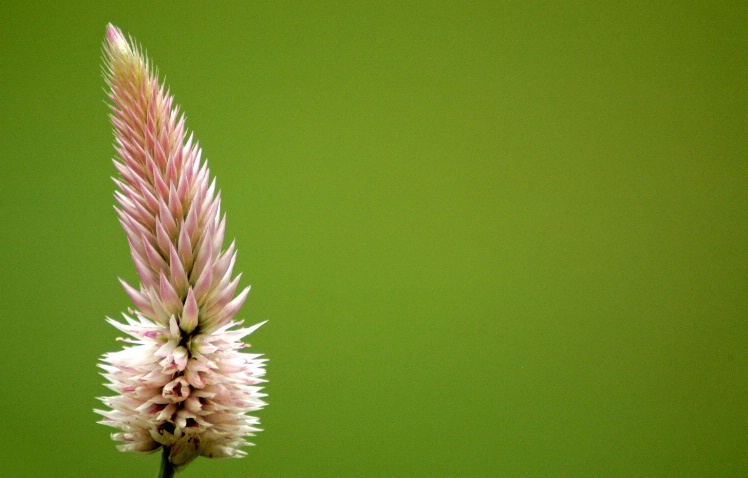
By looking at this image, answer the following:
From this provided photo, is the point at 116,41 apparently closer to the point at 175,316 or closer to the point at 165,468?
the point at 175,316

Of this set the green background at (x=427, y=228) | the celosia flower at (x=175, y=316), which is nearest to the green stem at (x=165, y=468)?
the celosia flower at (x=175, y=316)

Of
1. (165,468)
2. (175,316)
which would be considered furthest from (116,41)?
(165,468)

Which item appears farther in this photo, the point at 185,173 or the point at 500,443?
the point at 500,443

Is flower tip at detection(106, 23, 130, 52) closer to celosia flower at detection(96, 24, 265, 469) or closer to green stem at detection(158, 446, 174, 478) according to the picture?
celosia flower at detection(96, 24, 265, 469)

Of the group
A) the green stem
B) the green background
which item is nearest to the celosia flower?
the green stem

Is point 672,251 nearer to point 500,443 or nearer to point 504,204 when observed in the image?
point 504,204

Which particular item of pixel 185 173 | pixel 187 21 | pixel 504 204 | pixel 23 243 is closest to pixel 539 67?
pixel 504 204
